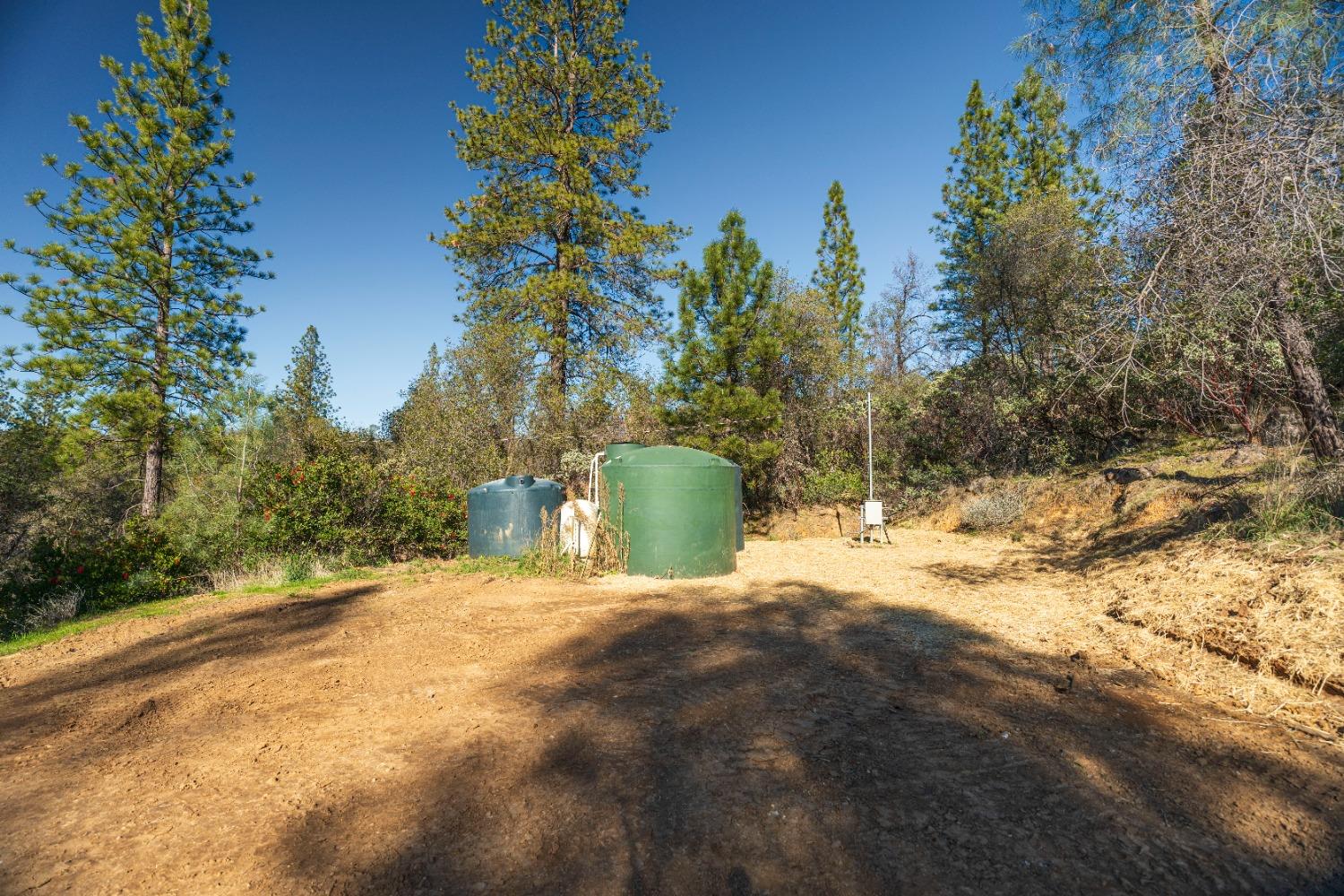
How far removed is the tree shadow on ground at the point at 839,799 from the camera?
6.75 feet

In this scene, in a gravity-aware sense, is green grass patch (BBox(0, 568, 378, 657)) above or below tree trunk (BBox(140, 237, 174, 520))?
below

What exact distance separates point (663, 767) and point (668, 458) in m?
5.67

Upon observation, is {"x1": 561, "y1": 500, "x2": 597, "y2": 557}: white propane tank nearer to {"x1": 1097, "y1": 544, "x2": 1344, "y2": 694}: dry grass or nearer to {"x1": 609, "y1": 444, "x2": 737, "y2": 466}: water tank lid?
{"x1": 609, "y1": 444, "x2": 737, "y2": 466}: water tank lid

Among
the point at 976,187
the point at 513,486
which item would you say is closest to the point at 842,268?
the point at 976,187

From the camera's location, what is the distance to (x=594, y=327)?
1616cm

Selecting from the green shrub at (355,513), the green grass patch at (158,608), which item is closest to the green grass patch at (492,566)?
the green grass patch at (158,608)

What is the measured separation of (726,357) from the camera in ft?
Answer: 45.8

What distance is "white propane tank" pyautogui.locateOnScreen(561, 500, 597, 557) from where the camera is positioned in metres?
8.70

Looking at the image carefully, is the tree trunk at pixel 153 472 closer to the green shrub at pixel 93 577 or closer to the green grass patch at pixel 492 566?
the green shrub at pixel 93 577

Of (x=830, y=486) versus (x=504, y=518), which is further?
(x=830, y=486)

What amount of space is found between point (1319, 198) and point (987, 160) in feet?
66.4

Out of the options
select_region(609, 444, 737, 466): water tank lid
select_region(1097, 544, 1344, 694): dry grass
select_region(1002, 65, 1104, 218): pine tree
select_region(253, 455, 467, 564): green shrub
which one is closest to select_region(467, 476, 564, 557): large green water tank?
select_region(253, 455, 467, 564): green shrub

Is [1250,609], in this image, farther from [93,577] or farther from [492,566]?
[93,577]

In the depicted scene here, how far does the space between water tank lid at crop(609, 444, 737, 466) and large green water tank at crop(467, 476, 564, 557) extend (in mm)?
2276
